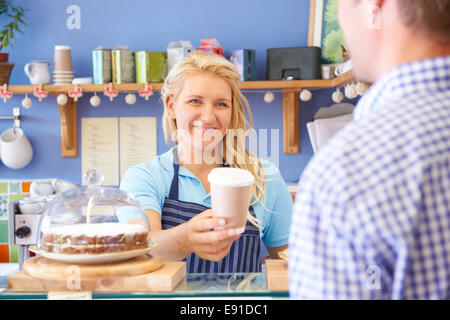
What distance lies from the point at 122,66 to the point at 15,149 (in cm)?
96

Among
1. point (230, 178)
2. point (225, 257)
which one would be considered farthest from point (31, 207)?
point (230, 178)

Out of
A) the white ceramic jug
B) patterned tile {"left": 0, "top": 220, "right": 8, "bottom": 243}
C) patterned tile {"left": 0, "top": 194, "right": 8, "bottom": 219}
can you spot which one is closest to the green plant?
the white ceramic jug

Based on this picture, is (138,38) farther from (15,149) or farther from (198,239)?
(198,239)

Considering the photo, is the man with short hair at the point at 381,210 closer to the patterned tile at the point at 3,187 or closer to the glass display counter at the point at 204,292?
the glass display counter at the point at 204,292

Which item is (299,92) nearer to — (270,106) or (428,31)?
(270,106)

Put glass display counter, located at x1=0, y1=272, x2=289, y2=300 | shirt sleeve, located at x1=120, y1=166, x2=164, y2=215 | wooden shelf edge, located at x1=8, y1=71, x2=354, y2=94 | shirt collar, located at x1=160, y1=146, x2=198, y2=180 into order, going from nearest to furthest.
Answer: glass display counter, located at x1=0, y1=272, x2=289, y2=300 → shirt sleeve, located at x1=120, y1=166, x2=164, y2=215 → shirt collar, located at x1=160, y1=146, x2=198, y2=180 → wooden shelf edge, located at x1=8, y1=71, x2=354, y2=94

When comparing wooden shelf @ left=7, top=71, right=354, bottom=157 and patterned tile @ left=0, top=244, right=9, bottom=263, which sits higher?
wooden shelf @ left=7, top=71, right=354, bottom=157

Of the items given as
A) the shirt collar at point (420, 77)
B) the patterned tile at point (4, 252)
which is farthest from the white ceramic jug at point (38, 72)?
the shirt collar at point (420, 77)

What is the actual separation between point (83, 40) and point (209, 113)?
7.55 feet

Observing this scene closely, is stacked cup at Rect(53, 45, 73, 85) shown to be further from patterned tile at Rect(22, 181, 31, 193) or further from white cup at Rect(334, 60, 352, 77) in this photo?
white cup at Rect(334, 60, 352, 77)

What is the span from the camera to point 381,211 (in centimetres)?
58

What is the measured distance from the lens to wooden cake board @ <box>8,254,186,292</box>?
39.9 inches

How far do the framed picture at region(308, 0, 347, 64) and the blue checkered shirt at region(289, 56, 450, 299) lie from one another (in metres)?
2.99


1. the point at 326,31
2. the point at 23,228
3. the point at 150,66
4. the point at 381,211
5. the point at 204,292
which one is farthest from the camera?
the point at 326,31
